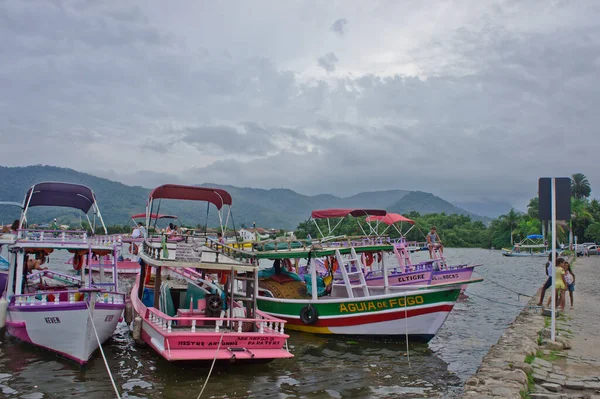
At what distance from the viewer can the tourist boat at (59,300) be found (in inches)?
416

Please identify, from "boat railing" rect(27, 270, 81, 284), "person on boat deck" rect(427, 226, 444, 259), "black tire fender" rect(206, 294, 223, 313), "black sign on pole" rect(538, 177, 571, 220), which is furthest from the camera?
"person on boat deck" rect(427, 226, 444, 259)

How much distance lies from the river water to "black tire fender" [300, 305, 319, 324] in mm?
517

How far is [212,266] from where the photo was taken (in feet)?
33.5

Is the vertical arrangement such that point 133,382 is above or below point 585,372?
below

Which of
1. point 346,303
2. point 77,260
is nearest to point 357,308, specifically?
point 346,303

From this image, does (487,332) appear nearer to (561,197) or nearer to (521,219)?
(561,197)

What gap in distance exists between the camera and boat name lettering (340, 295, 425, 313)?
12.7m

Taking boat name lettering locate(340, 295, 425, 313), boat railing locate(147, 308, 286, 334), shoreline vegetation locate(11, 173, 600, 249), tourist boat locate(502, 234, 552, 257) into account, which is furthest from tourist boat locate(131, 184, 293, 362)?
tourist boat locate(502, 234, 552, 257)

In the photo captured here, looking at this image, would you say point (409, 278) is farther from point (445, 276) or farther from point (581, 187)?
point (581, 187)

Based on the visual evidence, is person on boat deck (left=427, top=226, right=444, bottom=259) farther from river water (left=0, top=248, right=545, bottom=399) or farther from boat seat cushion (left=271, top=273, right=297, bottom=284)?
boat seat cushion (left=271, top=273, right=297, bottom=284)

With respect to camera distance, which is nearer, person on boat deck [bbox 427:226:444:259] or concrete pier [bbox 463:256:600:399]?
concrete pier [bbox 463:256:600:399]

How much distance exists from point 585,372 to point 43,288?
555 inches

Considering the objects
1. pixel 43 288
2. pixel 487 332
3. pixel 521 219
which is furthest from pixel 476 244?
pixel 43 288

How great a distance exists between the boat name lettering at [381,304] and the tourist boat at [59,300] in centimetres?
603
